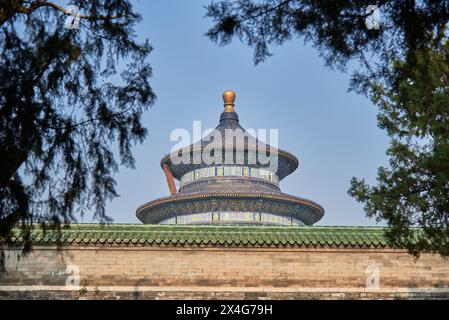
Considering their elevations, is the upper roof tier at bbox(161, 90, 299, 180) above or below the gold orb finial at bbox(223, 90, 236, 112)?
below

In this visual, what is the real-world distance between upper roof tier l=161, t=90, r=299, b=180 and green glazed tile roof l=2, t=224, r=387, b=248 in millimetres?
9319

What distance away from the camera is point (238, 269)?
1512 cm

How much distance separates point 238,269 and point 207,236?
103cm

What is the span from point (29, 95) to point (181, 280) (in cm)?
962

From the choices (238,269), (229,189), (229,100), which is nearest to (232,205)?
(229,189)

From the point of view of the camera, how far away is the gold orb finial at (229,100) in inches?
1063

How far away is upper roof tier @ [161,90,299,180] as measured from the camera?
81.5 ft

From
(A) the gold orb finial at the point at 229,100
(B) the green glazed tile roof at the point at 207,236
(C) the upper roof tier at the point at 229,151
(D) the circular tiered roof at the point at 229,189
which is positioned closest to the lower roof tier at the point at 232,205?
(D) the circular tiered roof at the point at 229,189

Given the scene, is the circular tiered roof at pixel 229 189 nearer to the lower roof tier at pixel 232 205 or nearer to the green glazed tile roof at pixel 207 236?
the lower roof tier at pixel 232 205

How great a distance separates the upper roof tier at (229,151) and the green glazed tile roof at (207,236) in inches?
367

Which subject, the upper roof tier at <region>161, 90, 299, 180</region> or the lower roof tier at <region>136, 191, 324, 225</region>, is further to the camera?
the upper roof tier at <region>161, 90, 299, 180</region>

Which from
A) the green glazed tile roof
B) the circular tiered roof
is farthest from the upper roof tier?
the green glazed tile roof

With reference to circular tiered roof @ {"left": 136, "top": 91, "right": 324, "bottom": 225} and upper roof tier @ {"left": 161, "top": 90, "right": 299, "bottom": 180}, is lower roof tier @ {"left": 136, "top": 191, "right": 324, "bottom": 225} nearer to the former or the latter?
circular tiered roof @ {"left": 136, "top": 91, "right": 324, "bottom": 225}
